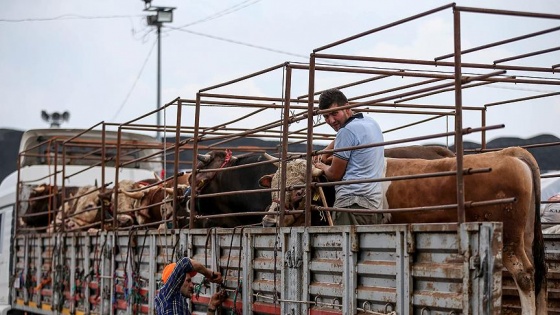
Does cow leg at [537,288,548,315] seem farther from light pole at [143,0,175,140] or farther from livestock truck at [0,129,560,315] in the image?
light pole at [143,0,175,140]

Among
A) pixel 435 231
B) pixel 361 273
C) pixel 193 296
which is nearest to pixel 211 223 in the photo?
pixel 193 296

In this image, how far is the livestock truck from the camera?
245 inches

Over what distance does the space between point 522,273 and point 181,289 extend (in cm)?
328

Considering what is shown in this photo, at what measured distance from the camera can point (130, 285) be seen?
11859mm

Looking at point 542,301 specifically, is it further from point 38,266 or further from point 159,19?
point 159,19

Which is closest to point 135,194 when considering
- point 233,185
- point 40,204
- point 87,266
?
point 87,266

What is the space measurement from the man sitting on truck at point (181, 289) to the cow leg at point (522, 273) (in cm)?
291

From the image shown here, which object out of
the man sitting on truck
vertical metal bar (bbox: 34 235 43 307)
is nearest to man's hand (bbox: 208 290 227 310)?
the man sitting on truck

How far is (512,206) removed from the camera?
24.7 feet

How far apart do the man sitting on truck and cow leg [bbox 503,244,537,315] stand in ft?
9.53

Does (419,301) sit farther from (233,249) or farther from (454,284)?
(233,249)

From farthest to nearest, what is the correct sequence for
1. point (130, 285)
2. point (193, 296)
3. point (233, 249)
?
1. point (130, 285)
2. point (193, 296)
3. point (233, 249)

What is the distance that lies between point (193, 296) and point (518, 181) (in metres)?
3.65

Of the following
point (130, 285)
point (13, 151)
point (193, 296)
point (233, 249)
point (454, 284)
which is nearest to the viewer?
point (454, 284)
